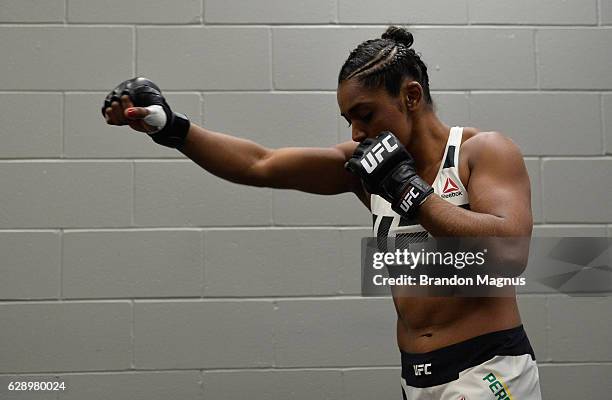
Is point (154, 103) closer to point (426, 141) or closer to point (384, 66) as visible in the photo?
point (384, 66)

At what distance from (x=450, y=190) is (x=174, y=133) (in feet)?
2.50

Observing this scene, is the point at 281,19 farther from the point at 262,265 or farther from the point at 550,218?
the point at 550,218

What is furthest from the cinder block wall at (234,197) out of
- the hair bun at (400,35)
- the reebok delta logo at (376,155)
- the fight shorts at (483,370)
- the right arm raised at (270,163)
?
the reebok delta logo at (376,155)

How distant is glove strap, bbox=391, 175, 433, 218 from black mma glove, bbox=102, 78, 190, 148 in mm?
651

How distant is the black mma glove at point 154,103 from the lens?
1848 mm

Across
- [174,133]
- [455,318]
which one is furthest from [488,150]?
[174,133]

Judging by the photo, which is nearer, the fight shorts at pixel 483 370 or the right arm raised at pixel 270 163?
the fight shorts at pixel 483 370

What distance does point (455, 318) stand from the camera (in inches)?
70.1

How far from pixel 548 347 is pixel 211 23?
6.20ft

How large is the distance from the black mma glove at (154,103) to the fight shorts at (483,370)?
890mm

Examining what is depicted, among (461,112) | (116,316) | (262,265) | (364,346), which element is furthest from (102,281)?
(461,112)

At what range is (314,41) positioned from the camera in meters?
2.85

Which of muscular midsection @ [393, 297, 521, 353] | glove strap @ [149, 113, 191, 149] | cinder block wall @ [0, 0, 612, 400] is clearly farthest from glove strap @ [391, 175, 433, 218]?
cinder block wall @ [0, 0, 612, 400]

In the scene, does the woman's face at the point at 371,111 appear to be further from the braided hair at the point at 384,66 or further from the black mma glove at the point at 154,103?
the black mma glove at the point at 154,103
